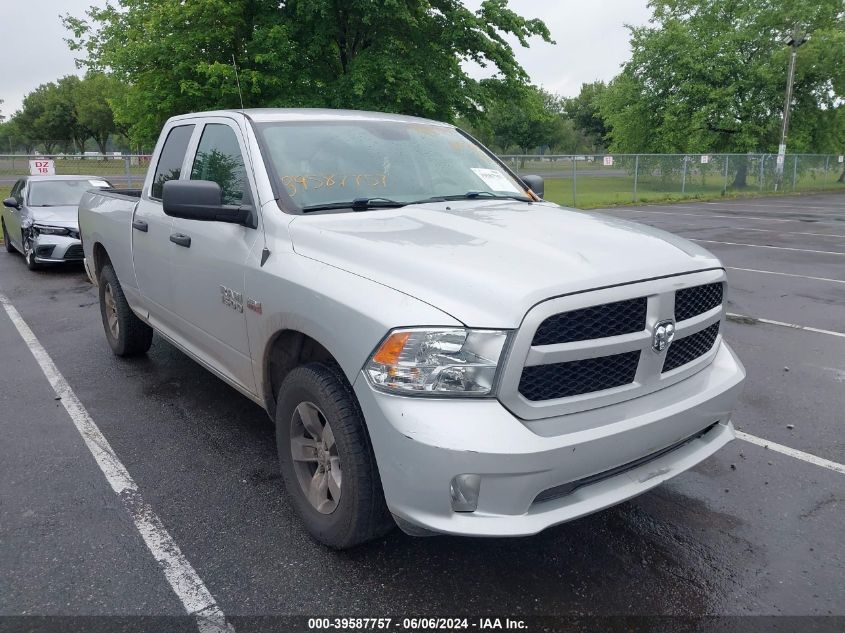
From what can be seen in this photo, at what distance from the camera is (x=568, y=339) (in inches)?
94.3

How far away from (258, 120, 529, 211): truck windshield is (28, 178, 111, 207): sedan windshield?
28.6 feet

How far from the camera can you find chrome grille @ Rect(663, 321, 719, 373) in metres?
2.76

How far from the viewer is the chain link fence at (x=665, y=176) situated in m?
26.2

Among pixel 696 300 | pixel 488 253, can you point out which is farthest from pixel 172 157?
pixel 696 300

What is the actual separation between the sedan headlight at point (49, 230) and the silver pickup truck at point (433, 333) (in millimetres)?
7660

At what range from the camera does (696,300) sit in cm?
285

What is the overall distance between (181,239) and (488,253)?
2133mm

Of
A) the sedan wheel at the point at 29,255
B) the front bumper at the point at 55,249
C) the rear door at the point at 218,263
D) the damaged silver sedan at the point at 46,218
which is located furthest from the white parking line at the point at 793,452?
the sedan wheel at the point at 29,255

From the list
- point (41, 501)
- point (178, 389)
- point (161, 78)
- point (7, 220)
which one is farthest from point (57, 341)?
point (161, 78)

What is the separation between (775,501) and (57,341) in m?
6.30

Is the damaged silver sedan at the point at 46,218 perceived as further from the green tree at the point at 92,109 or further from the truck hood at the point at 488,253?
the green tree at the point at 92,109

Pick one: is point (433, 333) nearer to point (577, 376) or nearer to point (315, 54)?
point (577, 376)

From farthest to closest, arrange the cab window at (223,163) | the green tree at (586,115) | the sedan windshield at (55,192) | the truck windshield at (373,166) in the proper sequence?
the green tree at (586,115)
the sedan windshield at (55,192)
the cab window at (223,163)
the truck windshield at (373,166)

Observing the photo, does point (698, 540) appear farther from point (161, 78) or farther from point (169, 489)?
point (161, 78)
